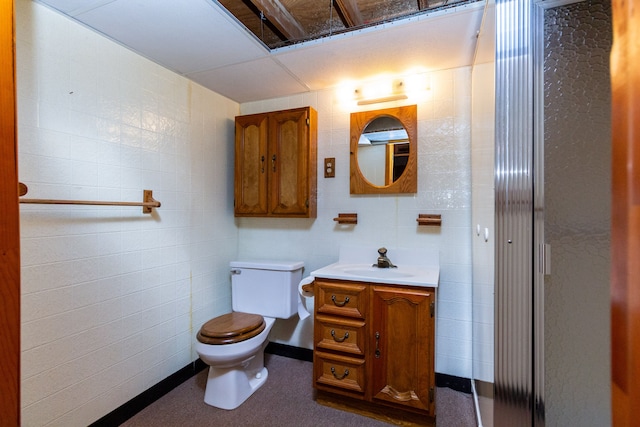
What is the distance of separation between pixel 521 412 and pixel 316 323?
108 centimetres

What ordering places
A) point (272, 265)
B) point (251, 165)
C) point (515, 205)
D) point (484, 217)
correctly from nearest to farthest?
point (515, 205) → point (484, 217) → point (272, 265) → point (251, 165)

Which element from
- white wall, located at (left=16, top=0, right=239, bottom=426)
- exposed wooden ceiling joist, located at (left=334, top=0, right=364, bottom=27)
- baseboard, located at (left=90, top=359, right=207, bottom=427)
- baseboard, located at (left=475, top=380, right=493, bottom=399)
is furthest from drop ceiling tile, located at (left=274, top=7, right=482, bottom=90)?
baseboard, located at (left=90, top=359, right=207, bottom=427)

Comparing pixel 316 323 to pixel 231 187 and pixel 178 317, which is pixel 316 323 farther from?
pixel 231 187

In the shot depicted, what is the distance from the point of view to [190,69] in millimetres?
1913

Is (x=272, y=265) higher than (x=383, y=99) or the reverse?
the reverse

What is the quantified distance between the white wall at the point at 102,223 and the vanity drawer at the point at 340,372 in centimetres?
100

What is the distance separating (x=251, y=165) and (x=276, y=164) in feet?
0.76

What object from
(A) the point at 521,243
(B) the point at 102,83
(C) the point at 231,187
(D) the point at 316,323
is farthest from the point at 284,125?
(A) the point at 521,243

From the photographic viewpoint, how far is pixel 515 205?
93cm

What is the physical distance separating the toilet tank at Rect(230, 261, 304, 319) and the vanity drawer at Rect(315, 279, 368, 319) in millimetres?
449

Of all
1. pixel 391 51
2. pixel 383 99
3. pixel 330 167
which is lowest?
pixel 330 167

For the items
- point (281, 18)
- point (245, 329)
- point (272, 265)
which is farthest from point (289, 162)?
point (245, 329)

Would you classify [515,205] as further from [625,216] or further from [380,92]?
[380,92]

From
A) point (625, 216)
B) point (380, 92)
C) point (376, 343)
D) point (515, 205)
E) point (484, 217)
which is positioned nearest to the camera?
point (625, 216)
